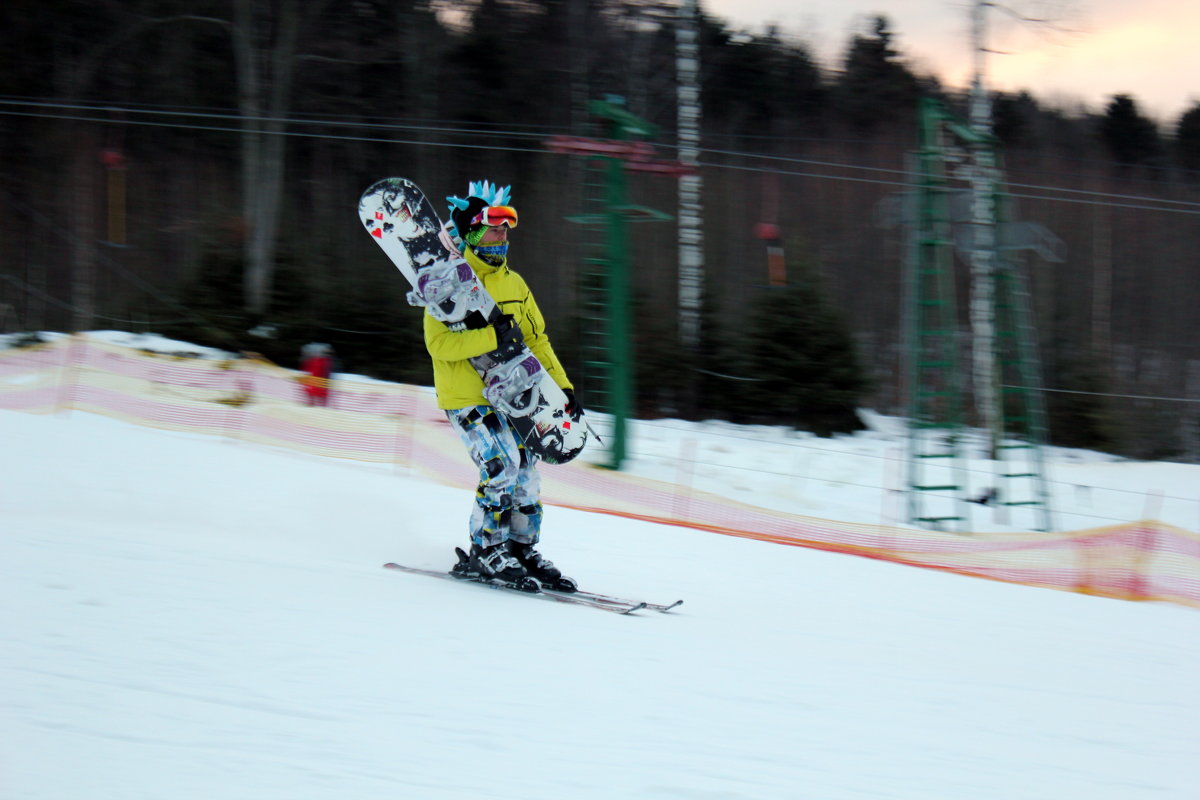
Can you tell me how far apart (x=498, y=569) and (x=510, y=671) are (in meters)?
1.38

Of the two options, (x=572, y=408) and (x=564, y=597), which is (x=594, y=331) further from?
(x=564, y=597)

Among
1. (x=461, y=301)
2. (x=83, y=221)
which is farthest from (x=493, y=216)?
(x=83, y=221)

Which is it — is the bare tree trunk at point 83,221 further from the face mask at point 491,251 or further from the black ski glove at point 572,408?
the black ski glove at point 572,408

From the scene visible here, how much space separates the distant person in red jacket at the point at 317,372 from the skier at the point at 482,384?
7787mm

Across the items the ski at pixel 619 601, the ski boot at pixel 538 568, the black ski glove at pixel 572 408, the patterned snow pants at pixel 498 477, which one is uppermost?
the black ski glove at pixel 572 408

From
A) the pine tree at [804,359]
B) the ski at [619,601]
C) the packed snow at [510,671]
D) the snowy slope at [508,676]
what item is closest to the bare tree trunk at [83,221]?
the pine tree at [804,359]

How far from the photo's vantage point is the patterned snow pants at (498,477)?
5.01 metres

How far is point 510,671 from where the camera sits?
12.4ft

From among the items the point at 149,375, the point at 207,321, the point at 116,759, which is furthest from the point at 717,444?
the point at 116,759

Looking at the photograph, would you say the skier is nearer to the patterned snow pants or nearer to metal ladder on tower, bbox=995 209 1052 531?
the patterned snow pants

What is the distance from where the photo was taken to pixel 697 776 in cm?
300

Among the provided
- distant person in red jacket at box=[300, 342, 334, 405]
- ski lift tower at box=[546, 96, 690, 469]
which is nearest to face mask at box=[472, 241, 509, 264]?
ski lift tower at box=[546, 96, 690, 469]

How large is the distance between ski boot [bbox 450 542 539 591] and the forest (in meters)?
11.0

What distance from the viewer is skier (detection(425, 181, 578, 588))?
4906 millimetres
